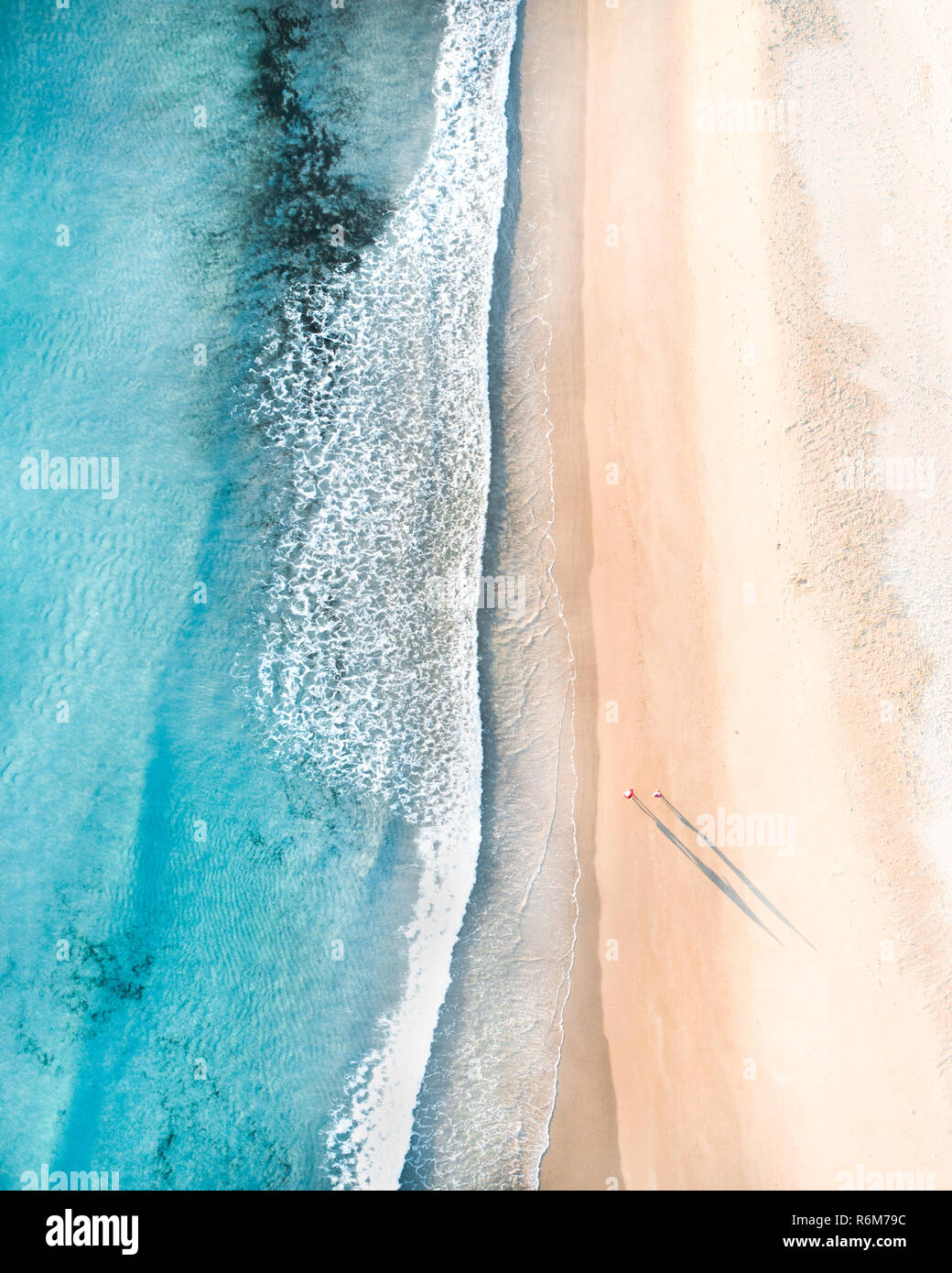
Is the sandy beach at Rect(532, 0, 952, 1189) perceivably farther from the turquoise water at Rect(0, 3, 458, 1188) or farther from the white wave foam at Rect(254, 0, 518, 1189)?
the turquoise water at Rect(0, 3, 458, 1188)

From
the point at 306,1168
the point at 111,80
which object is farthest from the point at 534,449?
the point at 306,1168

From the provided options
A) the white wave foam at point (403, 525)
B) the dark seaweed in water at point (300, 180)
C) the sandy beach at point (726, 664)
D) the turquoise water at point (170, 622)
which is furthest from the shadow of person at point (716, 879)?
the dark seaweed in water at point (300, 180)

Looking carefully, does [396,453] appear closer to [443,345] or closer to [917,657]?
[443,345]

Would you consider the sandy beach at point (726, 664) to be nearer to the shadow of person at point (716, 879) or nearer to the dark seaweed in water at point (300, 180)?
the shadow of person at point (716, 879)

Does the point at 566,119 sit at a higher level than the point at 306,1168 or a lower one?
higher

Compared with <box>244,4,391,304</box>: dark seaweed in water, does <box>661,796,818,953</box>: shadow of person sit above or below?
below

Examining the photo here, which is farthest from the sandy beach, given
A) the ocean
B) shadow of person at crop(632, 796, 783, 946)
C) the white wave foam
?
the white wave foam

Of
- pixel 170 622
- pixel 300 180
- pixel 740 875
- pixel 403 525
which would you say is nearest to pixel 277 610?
pixel 170 622
